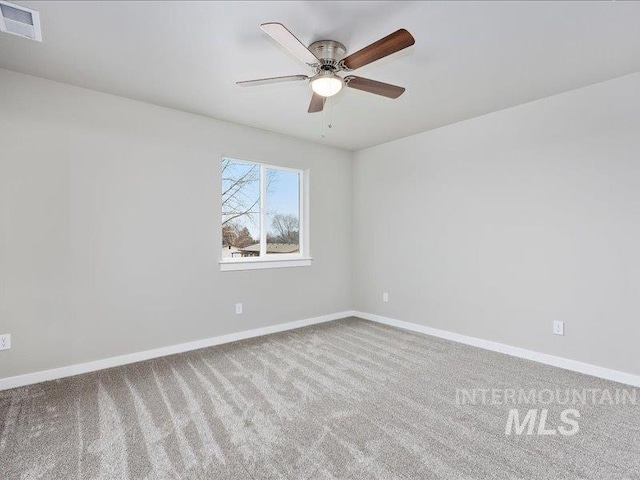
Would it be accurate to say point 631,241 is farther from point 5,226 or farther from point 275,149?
point 5,226

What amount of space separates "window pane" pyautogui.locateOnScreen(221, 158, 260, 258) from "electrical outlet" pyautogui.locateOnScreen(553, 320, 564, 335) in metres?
3.18

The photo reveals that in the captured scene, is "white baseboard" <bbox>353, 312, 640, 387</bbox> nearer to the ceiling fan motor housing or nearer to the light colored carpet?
the light colored carpet

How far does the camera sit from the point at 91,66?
2496 millimetres

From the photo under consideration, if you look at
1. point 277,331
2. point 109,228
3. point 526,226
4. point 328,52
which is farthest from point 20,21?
point 526,226

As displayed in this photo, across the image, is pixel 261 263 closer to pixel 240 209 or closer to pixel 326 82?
pixel 240 209

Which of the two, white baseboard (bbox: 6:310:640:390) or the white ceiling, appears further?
white baseboard (bbox: 6:310:640:390)

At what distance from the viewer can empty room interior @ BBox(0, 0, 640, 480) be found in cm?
189

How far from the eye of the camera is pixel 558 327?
3.03 meters

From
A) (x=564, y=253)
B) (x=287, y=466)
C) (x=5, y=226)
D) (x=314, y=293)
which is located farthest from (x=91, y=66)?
(x=564, y=253)

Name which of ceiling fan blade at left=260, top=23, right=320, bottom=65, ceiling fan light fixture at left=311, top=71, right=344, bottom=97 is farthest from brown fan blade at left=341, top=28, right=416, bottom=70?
ceiling fan blade at left=260, top=23, right=320, bottom=65

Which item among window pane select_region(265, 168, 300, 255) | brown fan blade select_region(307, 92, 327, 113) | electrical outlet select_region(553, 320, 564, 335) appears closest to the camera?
brown fan blade select_region(307, 92, 327, 113)

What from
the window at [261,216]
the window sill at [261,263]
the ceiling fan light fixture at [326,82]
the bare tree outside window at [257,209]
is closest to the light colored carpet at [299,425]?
the window sill at [261,263]

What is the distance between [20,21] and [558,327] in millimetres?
4607

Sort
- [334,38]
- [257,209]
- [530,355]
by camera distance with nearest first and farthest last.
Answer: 1. [334,38]
2. [530,355]
3. [257,209]
